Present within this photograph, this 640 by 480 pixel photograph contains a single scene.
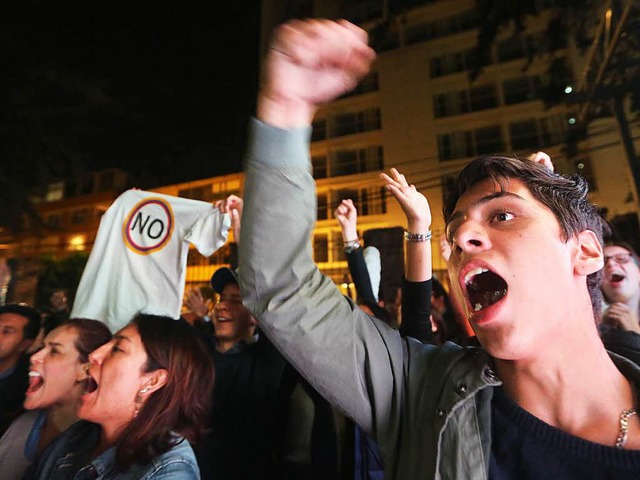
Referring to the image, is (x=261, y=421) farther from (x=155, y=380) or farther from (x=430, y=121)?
(x=430, y=121)

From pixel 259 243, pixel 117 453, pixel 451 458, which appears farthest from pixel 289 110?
pixel 117 453

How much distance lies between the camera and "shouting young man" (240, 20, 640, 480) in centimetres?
90

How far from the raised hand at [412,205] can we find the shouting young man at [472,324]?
2.06ft

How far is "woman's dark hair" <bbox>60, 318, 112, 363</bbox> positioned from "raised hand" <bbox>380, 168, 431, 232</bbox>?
6.58 ft

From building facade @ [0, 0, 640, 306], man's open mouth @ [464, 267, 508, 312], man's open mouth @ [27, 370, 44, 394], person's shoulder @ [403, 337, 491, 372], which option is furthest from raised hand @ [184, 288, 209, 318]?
building facade @ [0, 0, 640, 306]

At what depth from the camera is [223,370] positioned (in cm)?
261

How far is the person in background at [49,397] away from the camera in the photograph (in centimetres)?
208

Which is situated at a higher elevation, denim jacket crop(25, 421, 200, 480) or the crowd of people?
the crowd of people

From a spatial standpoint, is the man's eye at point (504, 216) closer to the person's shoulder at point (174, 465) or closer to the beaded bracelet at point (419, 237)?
the beaded bracelet at point (419, 237)

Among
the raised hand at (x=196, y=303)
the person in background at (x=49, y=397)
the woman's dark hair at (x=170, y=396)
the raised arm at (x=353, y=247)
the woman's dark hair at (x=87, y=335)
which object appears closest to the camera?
the woman's dark hair at (x=170, y=396)

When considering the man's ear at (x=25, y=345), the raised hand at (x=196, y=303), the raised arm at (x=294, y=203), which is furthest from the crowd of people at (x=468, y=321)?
the raised hand at (x=196, y=303)

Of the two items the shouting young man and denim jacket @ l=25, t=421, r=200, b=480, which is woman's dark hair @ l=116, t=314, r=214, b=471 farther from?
the shouting young man

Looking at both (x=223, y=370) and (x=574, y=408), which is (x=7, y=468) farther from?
(x=574, y=408)

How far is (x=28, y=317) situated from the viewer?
322cm
